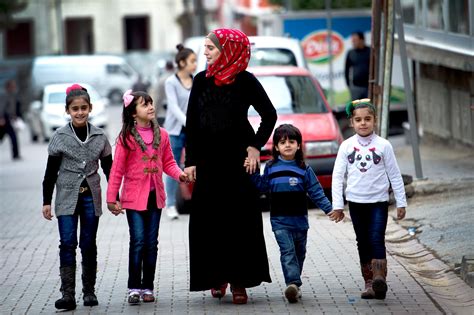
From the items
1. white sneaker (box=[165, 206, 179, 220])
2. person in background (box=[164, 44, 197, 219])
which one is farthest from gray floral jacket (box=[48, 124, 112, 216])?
white sneaker (box=[165, 206, 179, 220])

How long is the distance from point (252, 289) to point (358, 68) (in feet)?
33.7

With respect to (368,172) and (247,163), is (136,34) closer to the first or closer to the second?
(247,163)

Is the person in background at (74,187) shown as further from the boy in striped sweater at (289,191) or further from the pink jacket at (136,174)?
the boy in striped sweater at (289,191)

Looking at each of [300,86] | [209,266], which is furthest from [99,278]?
[300,86]

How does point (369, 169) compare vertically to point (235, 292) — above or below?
above

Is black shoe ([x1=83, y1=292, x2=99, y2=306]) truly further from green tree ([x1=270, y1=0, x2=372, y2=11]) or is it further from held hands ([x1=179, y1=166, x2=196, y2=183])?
green tree ([x1=270, y1=0, x2=372, y2=11])

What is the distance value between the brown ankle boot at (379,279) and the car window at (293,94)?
695cm

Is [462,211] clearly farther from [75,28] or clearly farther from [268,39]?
[75,28]

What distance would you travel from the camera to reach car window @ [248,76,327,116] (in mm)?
15641

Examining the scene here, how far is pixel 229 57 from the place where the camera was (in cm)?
866

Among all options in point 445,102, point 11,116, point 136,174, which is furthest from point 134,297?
point 11,116

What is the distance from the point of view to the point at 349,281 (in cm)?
950

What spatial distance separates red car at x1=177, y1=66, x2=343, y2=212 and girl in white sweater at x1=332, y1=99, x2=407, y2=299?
5456 mm

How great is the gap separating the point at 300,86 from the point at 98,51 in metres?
55.4
